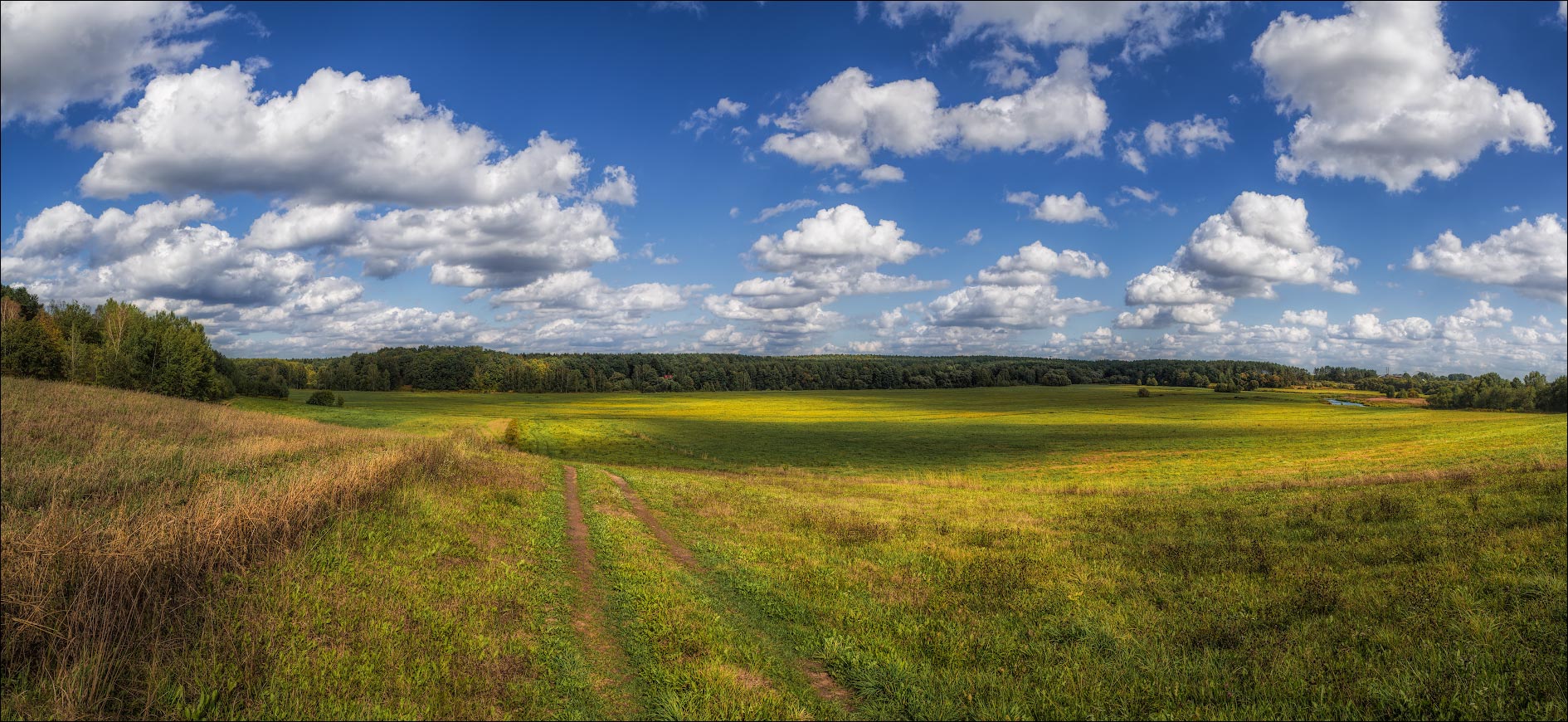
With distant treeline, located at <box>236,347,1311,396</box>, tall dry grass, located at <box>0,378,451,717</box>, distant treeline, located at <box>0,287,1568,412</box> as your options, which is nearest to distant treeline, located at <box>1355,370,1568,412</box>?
distant treeline, located at <box>0,287,1568,412</box>

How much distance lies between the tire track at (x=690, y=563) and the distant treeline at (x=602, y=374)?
76162mm

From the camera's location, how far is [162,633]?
749 centimetres

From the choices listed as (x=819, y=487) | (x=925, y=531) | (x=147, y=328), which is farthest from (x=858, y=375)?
(x=925, y=531)

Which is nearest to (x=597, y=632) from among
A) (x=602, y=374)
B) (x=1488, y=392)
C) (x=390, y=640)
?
(x=390, y=640)

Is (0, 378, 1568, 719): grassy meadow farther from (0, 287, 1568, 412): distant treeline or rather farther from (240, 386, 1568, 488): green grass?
(0, 287, 1568, 412): distant treeline

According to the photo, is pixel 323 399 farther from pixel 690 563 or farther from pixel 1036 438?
pixel 690 563

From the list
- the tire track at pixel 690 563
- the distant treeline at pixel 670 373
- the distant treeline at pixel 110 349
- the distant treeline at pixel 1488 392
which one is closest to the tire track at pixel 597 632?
the tire track at pixel 690 563

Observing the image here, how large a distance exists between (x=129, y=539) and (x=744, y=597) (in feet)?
27.3

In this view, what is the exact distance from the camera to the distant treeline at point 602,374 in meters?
72.8

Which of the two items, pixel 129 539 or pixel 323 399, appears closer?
pixel 129 539

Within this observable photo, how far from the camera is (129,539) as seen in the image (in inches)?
319

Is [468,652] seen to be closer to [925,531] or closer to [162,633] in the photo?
[162,633]

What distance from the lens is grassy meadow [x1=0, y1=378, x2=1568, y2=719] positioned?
283 inches

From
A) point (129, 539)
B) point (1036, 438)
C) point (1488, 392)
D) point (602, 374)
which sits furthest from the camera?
point (602, 374)
